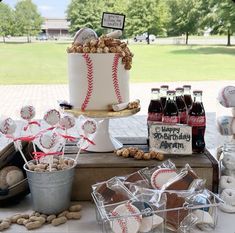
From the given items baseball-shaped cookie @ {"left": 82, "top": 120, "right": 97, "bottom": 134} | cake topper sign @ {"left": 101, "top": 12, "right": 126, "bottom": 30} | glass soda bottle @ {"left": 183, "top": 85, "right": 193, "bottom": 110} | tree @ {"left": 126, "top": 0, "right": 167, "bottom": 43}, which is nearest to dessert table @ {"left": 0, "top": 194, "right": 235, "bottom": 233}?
baseball-shaped cookie @ {"left": 82, "top": 120, "right": 97, "bottom": 134}

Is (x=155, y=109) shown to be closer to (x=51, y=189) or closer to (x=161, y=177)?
(x=161, y=177)

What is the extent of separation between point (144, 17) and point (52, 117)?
1.67 m

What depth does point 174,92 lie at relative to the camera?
1.11 m

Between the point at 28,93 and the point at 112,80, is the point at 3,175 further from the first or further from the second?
the point at 28,93

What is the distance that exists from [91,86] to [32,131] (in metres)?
0.26

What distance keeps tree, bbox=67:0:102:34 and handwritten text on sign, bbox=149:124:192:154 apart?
0.97 metres

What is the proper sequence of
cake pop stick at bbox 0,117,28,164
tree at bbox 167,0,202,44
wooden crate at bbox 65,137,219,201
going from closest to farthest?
cake pop stick at bbox 0,117,28,164 < wooden crate at bbox 65,137,219,201 < tree at bbox 167,0,202,44

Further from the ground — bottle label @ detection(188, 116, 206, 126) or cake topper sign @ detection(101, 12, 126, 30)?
cake topper sign @ detection(101, 12, 126, 30)

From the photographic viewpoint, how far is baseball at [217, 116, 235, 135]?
44.3 inches

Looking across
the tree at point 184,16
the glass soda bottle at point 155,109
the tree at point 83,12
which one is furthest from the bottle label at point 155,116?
the tree at point 184,16

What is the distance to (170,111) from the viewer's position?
1.09m

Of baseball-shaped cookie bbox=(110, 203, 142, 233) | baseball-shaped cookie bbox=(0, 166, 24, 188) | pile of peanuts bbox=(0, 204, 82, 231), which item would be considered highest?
baseball-shaped cookie bbox=(0, 166, 24, 188)

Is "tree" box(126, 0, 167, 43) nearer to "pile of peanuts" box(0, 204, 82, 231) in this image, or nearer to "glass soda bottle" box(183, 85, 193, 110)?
"glass soda bottle" box(183, 85, 193, 110)

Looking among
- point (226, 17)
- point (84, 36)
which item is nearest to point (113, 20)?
point (84, 36)
